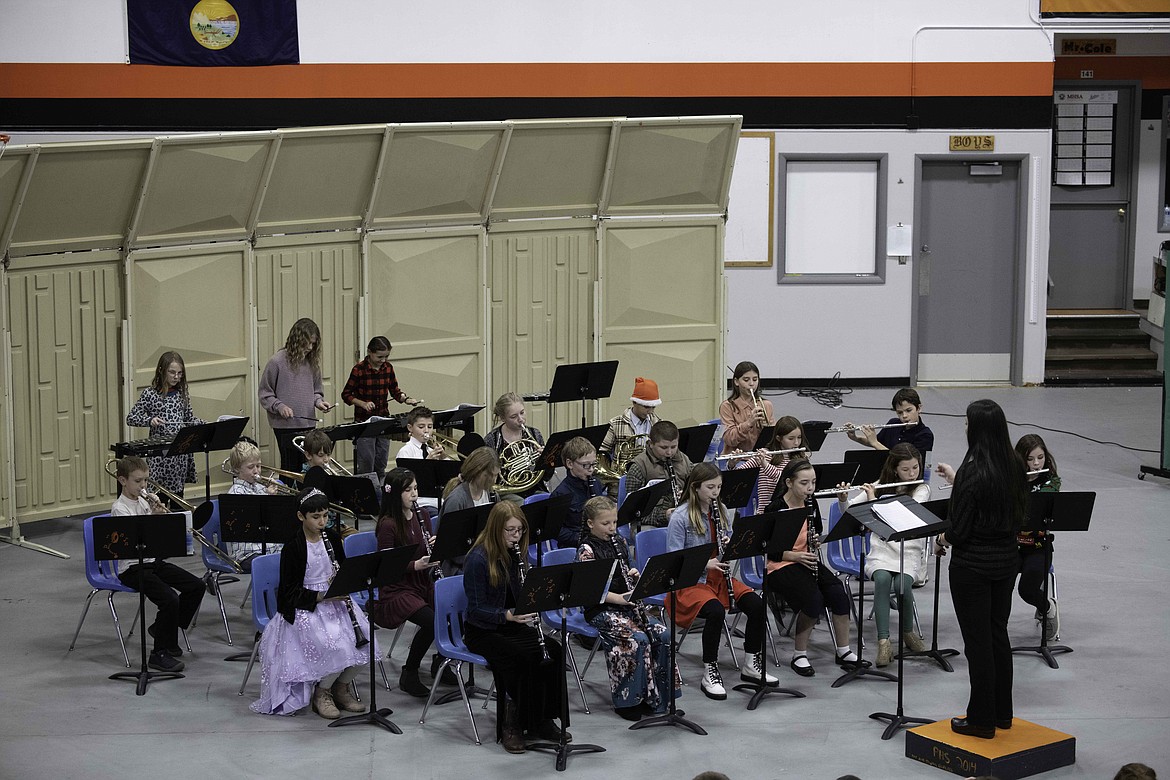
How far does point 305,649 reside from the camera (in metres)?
7.35

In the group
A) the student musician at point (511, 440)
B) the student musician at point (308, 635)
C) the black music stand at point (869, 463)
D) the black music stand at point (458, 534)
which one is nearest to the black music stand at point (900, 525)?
the black music stand at point (458, 534)

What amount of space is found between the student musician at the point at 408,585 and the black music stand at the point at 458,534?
0.15 metres

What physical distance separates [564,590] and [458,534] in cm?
93

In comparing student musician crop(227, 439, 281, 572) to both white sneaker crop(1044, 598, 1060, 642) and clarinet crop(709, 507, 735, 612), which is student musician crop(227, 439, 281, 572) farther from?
white sneaker crop(1044, 598, 1060, 642)

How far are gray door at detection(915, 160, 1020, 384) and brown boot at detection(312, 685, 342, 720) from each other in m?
11.2

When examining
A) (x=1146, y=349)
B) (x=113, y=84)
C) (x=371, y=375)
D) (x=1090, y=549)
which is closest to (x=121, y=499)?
(x=371, y=375)

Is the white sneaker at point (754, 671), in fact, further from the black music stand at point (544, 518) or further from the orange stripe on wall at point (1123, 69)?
the orange stripe on wall at point (1123, 69)

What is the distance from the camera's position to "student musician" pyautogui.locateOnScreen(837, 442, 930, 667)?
8188 mm

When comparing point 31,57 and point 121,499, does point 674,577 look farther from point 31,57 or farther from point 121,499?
point 31,57

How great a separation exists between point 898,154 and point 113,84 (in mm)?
8987

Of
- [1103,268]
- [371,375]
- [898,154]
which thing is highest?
[898,154]

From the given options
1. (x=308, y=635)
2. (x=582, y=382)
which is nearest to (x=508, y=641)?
(x=308, y=635)

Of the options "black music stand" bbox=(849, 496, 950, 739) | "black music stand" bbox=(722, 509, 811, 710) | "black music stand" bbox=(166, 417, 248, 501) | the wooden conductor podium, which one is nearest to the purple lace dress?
"black music stand" bbox=(722, 509, 811, 710)

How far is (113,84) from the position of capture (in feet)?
51.2
